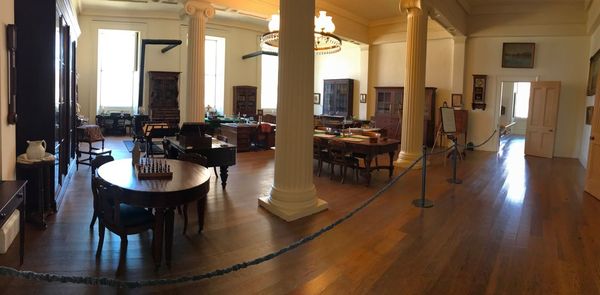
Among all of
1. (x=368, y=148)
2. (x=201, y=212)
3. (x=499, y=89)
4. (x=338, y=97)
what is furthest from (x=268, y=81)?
(x=201, y=212)

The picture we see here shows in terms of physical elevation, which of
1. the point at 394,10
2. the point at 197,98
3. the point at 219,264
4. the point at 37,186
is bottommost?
the point at 219,264

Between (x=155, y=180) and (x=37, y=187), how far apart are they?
1.81 metres

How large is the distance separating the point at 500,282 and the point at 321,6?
10188mm

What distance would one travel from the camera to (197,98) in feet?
28.9

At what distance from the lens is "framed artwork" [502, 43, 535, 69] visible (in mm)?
11414

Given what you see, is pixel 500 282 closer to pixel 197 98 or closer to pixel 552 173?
pixel 552 173

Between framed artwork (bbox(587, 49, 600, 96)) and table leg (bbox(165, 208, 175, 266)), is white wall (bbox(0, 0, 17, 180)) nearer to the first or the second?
table leg (bbox(165, 208, 175, 266))

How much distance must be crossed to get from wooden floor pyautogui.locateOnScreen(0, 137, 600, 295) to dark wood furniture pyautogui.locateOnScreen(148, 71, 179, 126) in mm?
8193

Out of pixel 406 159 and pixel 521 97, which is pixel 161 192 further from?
pixel 521 97

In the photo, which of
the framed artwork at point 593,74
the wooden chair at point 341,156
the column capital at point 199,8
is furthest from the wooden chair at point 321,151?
the framed artwork at point 593,74

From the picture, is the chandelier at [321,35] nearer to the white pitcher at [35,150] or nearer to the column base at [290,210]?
the column base at [290,210]

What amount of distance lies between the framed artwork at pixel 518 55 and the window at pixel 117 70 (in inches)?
506

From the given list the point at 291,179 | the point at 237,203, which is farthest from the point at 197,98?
the point at 291,179

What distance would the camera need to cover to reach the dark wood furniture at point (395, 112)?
1287 centimetres
